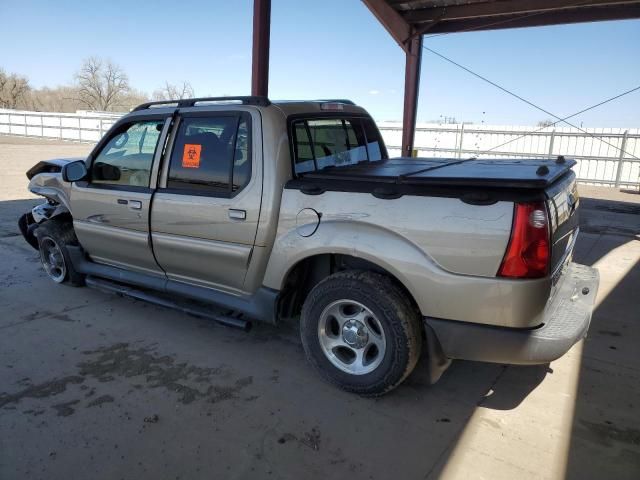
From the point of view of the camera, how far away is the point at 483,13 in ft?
33.9

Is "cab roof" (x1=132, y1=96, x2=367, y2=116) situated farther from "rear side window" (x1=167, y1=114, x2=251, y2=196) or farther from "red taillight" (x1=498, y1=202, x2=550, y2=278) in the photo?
"red taillight" (x1=498, y1=202, x2=550, y2=278)

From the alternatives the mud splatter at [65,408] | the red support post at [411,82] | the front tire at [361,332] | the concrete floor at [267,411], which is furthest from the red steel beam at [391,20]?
the mud splatter at [65,408]

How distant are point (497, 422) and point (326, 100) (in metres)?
2.73

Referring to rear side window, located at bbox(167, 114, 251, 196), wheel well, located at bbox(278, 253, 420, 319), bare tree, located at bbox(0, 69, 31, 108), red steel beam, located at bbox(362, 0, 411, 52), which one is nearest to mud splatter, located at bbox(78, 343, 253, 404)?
wheel well, located at bbox(278, 253, 420, 319)

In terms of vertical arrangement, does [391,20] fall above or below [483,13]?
below

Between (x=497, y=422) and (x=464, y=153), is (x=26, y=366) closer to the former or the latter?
(x=497, y=422)

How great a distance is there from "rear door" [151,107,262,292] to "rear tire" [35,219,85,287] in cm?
152

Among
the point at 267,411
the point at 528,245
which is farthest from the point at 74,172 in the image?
the point at 528,245

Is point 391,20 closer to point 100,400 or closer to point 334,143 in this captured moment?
point 334,143

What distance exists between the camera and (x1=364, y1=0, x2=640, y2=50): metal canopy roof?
31.5 feet

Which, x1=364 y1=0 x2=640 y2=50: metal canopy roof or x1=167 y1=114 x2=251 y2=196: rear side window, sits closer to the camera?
x1=167 y1=114 x2=251 y2=196: rear side window

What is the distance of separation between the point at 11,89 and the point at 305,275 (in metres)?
72.7

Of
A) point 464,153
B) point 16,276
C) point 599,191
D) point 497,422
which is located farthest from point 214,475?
point 464,153

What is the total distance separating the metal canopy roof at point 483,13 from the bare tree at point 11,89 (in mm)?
64987
